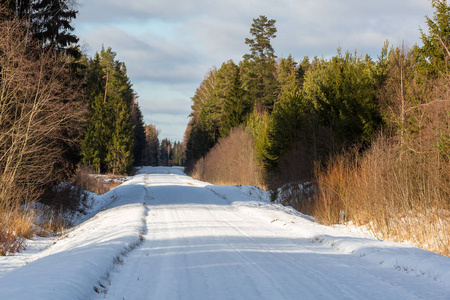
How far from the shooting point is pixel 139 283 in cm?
613

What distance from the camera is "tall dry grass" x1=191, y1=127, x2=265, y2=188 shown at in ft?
109

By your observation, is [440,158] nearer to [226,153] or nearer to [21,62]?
[21,62]

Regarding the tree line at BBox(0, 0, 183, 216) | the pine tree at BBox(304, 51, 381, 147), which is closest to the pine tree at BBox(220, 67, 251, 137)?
the pine tree at BBox(304, 51, 381, 147)

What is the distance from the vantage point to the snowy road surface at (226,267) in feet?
18.0

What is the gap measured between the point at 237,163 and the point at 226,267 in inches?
1171

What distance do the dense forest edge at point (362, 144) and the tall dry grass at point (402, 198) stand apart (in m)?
0.03

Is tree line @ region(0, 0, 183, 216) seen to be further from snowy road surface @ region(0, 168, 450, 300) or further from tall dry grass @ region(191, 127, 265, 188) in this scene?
tall dry grass @ region(191, 127, 265, 188)

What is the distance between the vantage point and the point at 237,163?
36719 millimetres

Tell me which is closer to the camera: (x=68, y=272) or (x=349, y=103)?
(x=68, y=272)

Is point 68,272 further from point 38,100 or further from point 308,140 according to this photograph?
point 308,140

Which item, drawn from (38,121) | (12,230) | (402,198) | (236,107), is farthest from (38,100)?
(236,107)

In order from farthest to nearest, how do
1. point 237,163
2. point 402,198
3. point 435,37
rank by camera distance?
point 237,163, point 435,37, point 402,198

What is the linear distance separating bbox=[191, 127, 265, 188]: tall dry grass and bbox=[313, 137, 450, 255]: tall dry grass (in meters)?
17.8

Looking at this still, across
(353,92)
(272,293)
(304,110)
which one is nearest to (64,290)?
(272,293)
